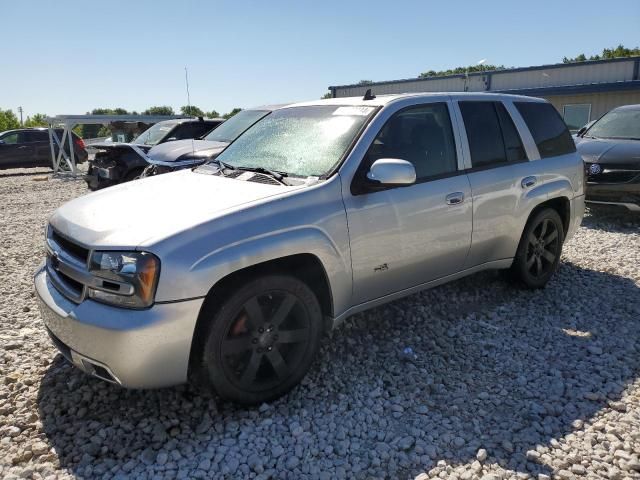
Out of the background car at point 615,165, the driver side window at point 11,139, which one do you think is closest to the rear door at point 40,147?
the driver side window at point 11,139

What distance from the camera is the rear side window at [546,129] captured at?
15.2 feet

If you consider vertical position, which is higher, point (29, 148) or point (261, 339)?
point (29, 148)

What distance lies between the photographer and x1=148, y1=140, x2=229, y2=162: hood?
8.46m

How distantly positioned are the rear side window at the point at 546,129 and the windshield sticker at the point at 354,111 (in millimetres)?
1755

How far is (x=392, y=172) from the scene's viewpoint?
10.4ft

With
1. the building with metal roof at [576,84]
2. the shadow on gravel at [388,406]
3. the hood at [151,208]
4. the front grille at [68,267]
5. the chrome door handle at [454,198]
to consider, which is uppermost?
the building with metal roof at [576,84]

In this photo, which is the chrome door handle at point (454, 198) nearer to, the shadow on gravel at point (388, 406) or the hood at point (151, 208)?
the shadow on gravel at point (388, 406)

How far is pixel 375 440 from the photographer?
2.79 metres

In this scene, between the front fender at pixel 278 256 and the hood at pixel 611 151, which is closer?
the front fender at pixel 278 256

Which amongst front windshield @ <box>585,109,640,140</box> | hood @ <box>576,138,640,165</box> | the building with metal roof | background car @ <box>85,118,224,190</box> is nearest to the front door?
hood @ <box>576,138,640,165</box>

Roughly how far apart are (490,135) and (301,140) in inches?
Result: 65.3

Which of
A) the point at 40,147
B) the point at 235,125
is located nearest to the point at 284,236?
the point at 235,125

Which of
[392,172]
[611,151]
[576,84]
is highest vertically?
[576,84]

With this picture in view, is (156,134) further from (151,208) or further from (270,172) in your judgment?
(151,208)
